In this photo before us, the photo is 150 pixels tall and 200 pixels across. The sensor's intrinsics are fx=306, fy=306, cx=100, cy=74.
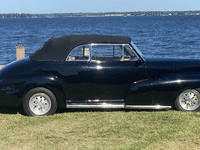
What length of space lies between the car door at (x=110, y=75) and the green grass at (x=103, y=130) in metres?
0.46

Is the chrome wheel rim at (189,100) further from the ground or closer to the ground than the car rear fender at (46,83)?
closer to the ground

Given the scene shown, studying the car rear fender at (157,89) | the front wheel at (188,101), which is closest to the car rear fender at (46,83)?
the car rear fender at (157,89)

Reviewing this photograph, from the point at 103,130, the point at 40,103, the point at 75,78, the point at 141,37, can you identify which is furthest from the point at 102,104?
the point at 141,37

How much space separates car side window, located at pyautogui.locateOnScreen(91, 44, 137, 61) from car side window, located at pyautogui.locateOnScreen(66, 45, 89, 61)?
0.49 feet

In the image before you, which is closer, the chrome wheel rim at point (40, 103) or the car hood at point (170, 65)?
the chrome wheel rim at point (40, 103)

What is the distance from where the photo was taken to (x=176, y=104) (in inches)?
244

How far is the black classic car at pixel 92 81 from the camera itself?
19.5ft

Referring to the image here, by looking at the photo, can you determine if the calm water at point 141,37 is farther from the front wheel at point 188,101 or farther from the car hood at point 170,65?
the front wheel at point 188,101

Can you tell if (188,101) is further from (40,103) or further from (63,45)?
(40,103)

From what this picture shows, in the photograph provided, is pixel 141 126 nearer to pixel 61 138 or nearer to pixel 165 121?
pixel 165 121

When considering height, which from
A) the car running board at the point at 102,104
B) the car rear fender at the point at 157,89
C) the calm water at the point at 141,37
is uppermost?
the calm water at the point at 141,37

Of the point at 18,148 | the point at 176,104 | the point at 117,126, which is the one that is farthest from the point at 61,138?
the point at 176,104

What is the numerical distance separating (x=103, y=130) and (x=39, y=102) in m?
1.49

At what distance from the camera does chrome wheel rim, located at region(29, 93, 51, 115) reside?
595cm
